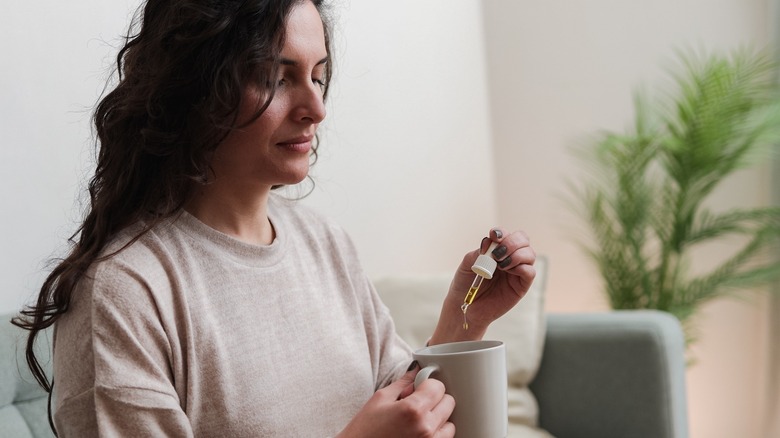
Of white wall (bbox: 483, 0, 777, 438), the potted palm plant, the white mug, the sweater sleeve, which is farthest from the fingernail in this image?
white wall (bbox: 483, 0, 777, 438)

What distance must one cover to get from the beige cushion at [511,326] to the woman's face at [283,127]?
3.43 ft

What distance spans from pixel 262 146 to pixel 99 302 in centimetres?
25

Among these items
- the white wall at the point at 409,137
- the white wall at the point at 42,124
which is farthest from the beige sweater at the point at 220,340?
the white wall at the point at 409,137

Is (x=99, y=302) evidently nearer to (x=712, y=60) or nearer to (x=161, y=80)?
(x=161, y=80)

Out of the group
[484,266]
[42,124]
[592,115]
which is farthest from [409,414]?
[592,115]

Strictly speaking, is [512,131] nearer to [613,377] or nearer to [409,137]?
[409,137]

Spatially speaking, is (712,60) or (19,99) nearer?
(19,99)

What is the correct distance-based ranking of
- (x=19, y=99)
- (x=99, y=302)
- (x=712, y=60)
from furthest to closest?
(x=712, y=60)
(x=19, y=99)
(x=99, y=302)

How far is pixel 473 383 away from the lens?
92 cm

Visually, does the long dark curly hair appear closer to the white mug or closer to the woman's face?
the woman's face

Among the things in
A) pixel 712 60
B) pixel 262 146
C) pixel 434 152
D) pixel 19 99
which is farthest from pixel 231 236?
pixel 712 60

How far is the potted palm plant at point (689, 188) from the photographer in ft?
8.44

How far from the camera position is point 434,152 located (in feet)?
9.30

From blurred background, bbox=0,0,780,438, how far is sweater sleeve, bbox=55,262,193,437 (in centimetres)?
113
